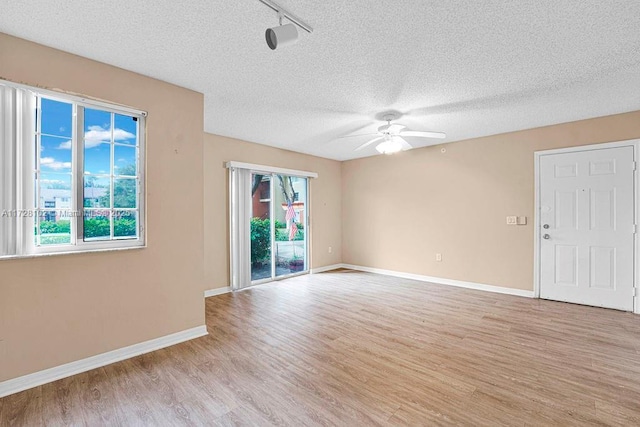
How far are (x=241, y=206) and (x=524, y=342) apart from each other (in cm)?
421

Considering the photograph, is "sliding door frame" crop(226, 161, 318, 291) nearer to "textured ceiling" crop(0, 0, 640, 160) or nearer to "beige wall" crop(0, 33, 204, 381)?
"textured ceiling" crop(0, 0, 640, 160)

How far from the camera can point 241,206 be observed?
192 inches

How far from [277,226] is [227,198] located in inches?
47.0

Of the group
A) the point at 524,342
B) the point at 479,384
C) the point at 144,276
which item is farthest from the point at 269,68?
the point at 524,342

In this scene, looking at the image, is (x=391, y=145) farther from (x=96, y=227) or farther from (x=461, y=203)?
(x=96, y=227)

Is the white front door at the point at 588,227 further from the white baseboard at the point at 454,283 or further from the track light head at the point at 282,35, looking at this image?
the track light head at the point at 282,35

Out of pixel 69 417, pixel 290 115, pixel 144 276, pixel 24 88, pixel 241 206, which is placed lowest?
pixel 69 417

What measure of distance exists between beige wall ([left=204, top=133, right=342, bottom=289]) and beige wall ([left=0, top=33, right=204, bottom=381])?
1605 mm

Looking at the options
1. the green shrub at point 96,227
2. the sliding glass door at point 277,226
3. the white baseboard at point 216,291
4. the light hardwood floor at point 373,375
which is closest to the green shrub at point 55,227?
the green shrub at point 96,227

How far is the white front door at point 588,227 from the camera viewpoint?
370cm

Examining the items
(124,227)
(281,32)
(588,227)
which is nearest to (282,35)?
(281,32)

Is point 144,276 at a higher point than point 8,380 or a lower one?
higher

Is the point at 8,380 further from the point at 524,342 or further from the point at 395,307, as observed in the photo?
the point at 524,342

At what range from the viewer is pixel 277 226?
5.64 m
